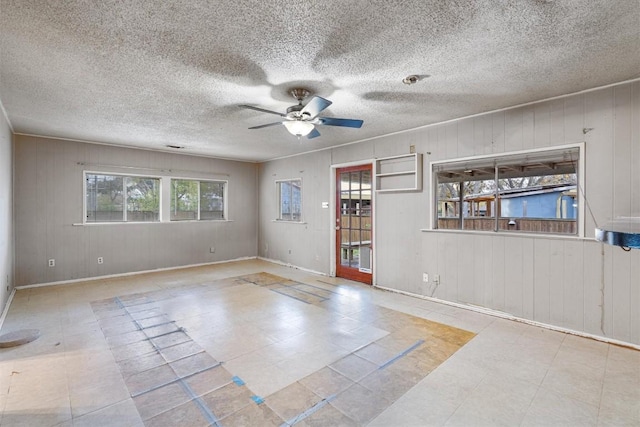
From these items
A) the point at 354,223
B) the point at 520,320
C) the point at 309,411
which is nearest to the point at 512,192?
the point at 520,320

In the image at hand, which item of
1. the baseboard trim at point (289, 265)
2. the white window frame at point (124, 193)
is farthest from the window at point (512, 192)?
the white window frame at point (124, 193)

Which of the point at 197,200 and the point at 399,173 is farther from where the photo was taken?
the point at 197,200

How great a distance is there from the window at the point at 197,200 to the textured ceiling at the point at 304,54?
2.89 meters

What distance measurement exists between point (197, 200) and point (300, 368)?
5.46 metres

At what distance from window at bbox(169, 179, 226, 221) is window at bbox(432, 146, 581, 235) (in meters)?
5.11

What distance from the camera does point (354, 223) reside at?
5605 mm

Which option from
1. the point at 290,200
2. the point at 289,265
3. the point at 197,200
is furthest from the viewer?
the point at 290,200

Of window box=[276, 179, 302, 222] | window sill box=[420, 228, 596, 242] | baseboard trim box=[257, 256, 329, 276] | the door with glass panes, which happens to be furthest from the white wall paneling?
window box=[276, 179, 302, 222]

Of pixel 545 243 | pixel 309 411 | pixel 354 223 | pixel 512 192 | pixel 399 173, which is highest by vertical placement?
pixel 399 173

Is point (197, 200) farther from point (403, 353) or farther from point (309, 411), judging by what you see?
point (309, 411)

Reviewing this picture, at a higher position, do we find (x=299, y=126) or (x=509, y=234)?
(x=299, y=126)

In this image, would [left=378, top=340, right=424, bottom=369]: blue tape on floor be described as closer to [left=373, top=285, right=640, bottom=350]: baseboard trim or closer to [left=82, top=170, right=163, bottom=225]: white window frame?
[left=373, top=285, right=640, bottom=350]: baseboard trim

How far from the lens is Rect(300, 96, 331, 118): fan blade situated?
255 centimetres

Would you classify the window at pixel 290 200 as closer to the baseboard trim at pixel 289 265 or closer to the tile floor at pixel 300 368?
the baseboard trim at pixel 289 265
